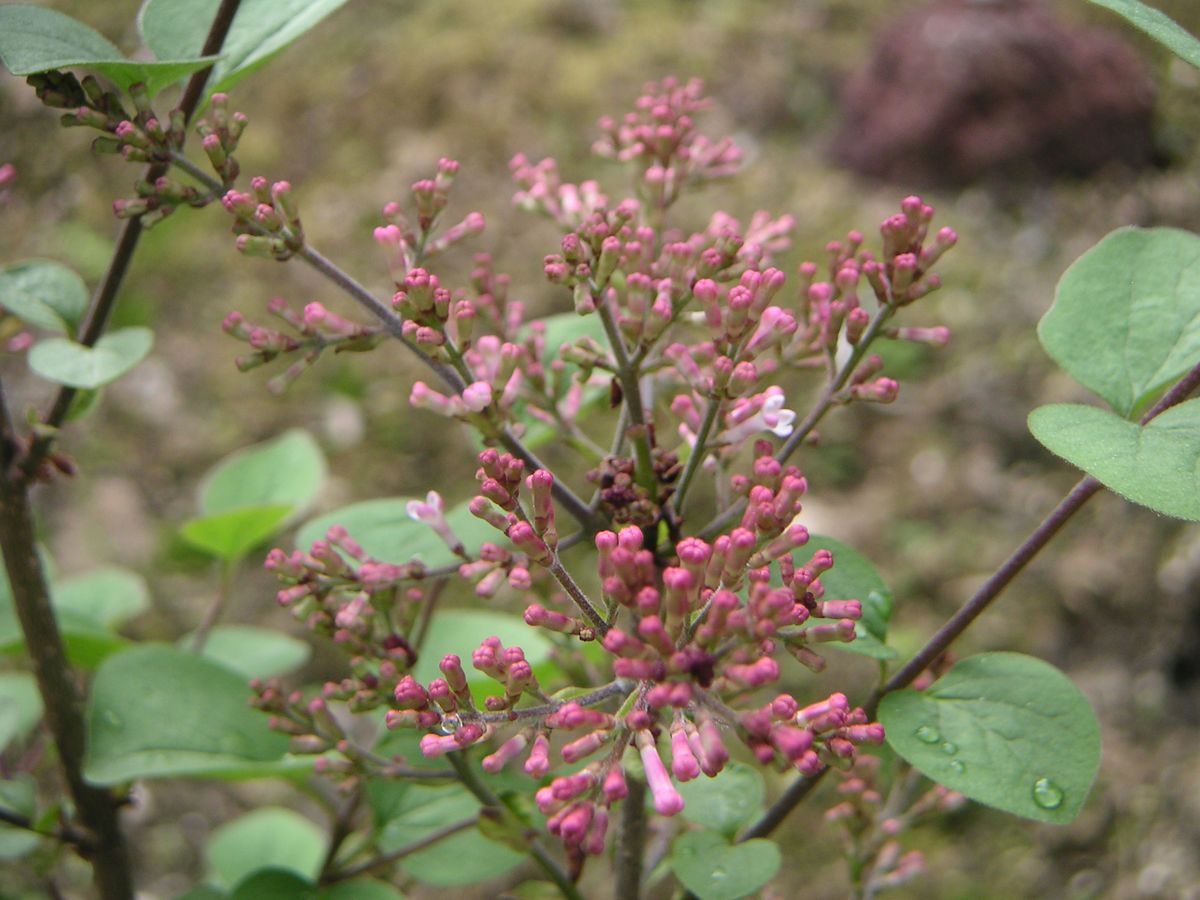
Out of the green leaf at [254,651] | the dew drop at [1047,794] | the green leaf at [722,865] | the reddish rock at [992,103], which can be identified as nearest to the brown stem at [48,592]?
the green leaf at [254,651]

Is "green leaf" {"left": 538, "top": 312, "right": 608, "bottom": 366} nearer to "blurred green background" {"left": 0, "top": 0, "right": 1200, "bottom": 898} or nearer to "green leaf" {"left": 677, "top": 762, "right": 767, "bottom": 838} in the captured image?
"green leaf" {"left": 677, "top": 762, "right": 767, "bottom": 838}

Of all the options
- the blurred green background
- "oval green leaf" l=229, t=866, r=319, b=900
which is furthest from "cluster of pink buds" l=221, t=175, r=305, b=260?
the blurred green background

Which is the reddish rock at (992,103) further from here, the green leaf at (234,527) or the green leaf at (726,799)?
the green leaf at (726,799)

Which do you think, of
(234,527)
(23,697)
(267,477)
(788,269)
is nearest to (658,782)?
(234,527)

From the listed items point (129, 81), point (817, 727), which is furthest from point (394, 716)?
point (129, 81)

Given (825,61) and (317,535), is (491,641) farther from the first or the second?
(825,61)
